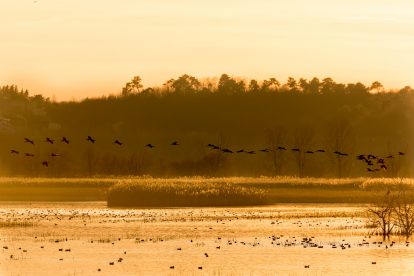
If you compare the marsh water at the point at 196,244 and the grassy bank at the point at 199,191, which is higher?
the grassy bank at the point at 199,191

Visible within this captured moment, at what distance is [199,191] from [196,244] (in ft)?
105

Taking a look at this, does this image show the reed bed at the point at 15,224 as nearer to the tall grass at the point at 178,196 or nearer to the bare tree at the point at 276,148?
the tall grass at the point at 178,196

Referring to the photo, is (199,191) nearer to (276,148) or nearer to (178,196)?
(178,196)

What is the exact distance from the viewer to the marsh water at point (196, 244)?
3797 centimetres

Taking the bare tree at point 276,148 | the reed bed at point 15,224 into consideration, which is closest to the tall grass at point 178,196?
the reed bed at point 15,224

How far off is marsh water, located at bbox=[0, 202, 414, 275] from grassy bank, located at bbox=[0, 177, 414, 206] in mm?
8197

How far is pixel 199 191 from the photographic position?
3076 inches

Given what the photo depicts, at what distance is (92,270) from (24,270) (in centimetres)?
238

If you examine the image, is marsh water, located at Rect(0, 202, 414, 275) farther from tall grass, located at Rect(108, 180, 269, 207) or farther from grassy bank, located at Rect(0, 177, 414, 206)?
grassy bank, located at Rect(0, 177, 414, 206)

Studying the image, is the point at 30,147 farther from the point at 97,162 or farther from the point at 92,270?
the point at 92,270

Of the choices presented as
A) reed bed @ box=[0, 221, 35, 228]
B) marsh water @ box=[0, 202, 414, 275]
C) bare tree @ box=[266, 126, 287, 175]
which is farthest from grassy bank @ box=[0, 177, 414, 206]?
bare tree @ box=[266, 126, 287, 175]

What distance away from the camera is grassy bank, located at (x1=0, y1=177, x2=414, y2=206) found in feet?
253

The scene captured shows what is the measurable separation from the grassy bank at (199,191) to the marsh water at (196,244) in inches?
323

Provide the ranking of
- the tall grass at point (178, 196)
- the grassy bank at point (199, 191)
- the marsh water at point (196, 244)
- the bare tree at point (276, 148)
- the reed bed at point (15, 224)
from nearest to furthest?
the marsh water at point (196, 244) → the reed bed at point (15, 224) → the tall grass at point (178, 196) → the grassy bank at point (199, 191) → the bare tree at point (276, 148)
